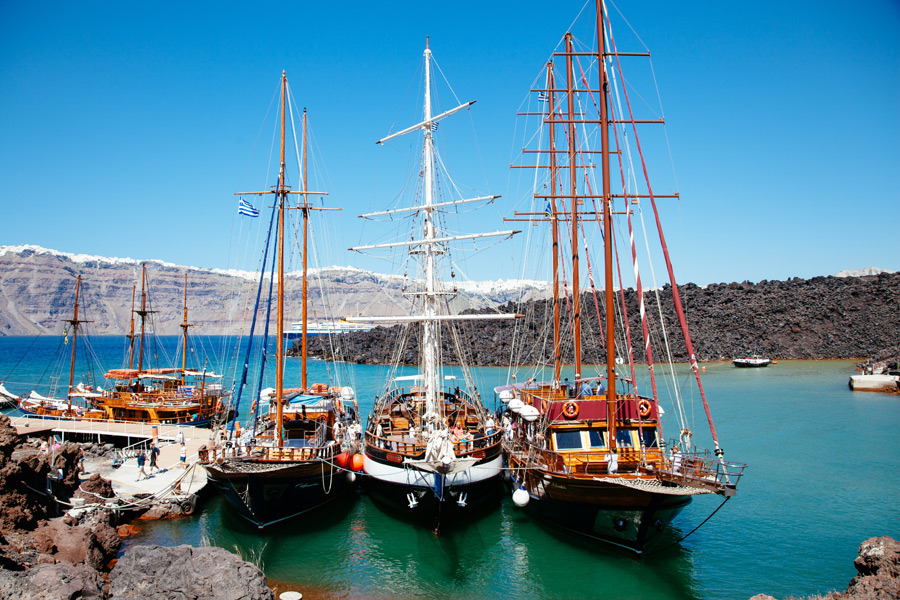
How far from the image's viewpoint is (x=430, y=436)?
69.7 ft

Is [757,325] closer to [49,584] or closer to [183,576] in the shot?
[183,576]

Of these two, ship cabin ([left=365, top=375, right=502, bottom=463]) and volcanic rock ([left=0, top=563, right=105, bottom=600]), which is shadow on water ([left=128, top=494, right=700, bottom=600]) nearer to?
ship cabin ([left=365, top=375, right=502, bottom=463])

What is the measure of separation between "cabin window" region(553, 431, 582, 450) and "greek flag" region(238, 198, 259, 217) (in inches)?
604

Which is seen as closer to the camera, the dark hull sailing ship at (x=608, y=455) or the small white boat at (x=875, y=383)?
the dark hull sailing ship at (x=608, y=455)

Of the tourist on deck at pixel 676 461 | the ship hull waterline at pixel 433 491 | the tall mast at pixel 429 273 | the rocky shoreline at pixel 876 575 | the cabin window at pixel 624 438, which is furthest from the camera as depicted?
the tall mast at pixel 429 273

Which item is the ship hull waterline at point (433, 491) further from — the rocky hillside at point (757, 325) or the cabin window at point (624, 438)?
the rocky hillside at point (757, 325)

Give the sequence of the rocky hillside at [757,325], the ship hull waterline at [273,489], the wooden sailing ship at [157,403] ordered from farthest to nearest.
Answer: the rocky hillside at [757,325] → the wooden sailing ship at [157,403] → the ship hull waterline at [273,489]

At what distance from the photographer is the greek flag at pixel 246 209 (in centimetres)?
2389

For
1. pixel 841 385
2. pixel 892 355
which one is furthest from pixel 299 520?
A: pixel 892 355

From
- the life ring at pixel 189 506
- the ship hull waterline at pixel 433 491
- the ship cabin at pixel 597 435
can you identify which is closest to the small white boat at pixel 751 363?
the ship cabin at pixel 597 435

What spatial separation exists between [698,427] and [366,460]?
1020 inches

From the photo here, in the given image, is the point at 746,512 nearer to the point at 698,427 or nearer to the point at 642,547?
the point at 642,547

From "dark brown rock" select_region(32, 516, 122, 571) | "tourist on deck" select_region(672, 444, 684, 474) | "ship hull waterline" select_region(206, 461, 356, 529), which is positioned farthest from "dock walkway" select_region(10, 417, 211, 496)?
"tourist on deck" select_region(672, 444, 684, 474)

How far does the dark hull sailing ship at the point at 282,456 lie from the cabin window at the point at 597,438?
9583 mm
